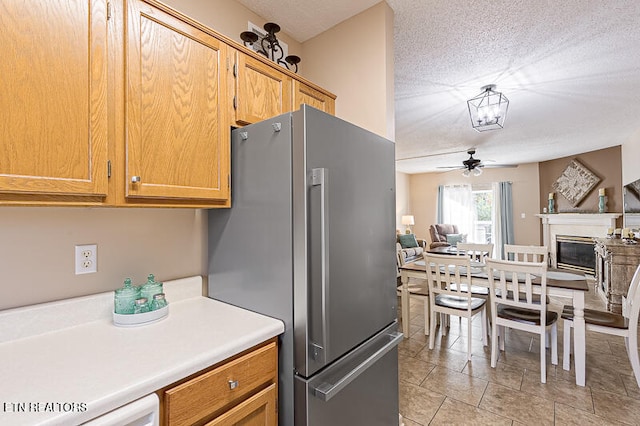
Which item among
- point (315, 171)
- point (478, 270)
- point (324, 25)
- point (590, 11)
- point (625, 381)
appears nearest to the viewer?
point (315, 171)

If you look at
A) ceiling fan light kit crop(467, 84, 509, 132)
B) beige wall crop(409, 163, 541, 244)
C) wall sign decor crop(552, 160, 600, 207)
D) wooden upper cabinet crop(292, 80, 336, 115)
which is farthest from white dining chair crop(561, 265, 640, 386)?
beige wall crop(409, 163, 541, 244)

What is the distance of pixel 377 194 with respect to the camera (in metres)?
1.54

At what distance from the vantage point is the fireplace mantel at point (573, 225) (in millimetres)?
5691

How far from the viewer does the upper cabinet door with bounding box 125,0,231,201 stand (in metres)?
1.10

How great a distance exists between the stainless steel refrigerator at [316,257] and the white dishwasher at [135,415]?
0.49 metres

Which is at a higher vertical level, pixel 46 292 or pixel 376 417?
pixel 46 292

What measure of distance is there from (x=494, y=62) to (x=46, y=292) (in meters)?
3.23

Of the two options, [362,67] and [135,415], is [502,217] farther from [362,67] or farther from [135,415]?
[135,415]

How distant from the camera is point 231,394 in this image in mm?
1021

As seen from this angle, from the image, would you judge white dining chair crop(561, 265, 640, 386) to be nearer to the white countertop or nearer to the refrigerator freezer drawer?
the refrigerator freezer drawer

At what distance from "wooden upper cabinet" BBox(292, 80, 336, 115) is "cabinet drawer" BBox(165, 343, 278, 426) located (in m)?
1.28

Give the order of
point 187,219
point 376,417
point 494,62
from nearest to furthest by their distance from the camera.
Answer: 1. point 376,417
2. point 187,219
3. point 494,62

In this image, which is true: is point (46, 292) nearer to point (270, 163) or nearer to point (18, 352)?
point (18, 352)

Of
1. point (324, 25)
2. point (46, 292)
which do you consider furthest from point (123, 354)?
point (324, 25)
